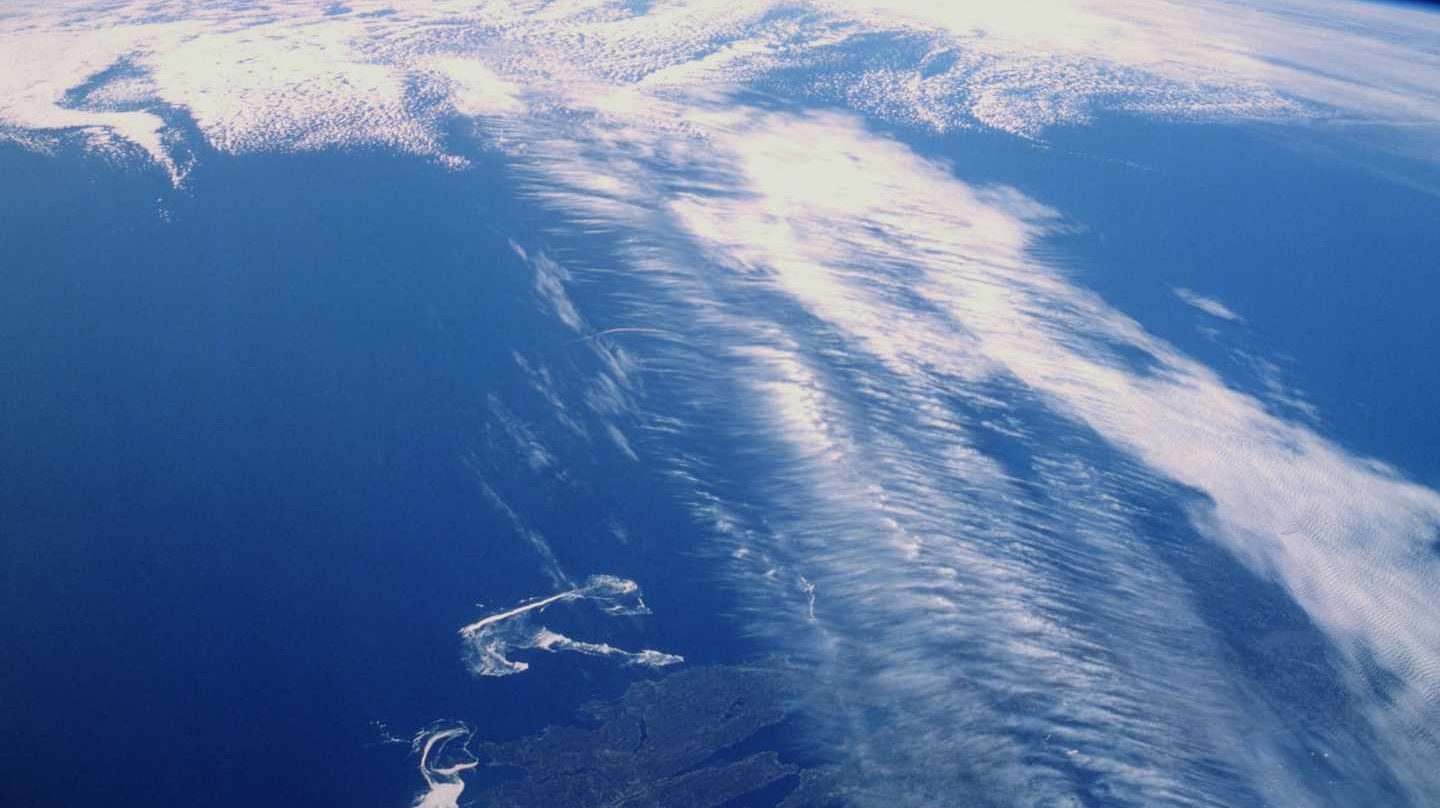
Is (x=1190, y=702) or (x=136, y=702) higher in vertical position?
(x=136, y=702)

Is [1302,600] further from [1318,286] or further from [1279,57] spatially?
[1279,57]

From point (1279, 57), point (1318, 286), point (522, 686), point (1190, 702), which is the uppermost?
point (1279, 57)

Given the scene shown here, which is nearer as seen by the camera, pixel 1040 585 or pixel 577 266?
pixel 1040 585

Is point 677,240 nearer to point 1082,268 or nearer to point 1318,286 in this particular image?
point 1082,268

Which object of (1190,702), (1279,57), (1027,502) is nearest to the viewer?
(1190,702)

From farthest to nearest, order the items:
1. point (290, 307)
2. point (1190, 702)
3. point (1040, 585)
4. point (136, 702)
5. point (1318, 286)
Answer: point (1318, 286) → point (290, 307) → point (1040, 585) → point (1190, 702) → point (136, 702)

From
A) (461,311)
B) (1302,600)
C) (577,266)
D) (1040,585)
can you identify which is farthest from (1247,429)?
(461,311)
